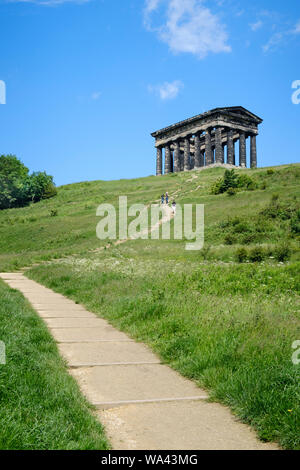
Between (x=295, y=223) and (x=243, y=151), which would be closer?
(x=295, y=223)

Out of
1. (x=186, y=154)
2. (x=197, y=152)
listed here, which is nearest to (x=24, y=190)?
(x=186, y=154)

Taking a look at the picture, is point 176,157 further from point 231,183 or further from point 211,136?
point 231,183

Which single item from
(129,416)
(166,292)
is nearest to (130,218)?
(166,292)

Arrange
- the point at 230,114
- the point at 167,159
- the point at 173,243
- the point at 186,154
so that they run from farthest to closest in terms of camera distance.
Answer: the point at 167,159, the point at 186,154, the point at 230,114, the point at 173,243

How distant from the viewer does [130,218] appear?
139ft

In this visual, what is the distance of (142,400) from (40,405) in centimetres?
116

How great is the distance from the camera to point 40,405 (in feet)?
12.0

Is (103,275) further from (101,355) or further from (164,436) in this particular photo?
(164,436)

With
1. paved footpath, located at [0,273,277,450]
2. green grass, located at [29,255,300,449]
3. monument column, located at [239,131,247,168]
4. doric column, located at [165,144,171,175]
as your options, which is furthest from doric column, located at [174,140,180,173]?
paved footpath, located at [0,273,277,450]

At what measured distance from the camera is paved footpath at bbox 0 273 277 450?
135 inches

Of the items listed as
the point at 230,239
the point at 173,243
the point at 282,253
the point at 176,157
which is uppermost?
the point at 176,157

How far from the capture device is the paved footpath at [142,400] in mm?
3438

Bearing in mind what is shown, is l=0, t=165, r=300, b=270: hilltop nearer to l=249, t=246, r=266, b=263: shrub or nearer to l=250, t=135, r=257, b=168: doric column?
l=249, t=246, r=266, b=263: shrub
